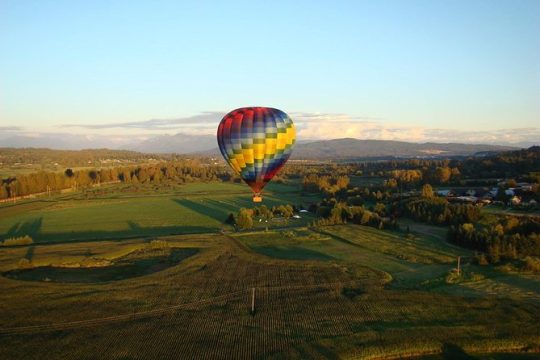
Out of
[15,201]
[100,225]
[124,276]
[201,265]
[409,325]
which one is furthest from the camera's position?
[15,201]

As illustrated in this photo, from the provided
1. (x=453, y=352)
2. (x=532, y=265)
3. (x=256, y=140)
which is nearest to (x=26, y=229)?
(x=256, y=140)

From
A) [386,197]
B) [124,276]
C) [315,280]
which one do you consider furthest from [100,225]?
[386,197]

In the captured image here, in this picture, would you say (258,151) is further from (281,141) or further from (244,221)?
(244,221)

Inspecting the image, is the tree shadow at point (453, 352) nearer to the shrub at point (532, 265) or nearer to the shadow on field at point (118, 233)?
the shrub at point (532, 265)

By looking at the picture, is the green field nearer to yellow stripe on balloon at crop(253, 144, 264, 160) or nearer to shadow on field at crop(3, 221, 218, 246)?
shadow on field at crop(3, 221, 218, 246)

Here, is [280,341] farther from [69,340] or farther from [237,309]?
[69,340]

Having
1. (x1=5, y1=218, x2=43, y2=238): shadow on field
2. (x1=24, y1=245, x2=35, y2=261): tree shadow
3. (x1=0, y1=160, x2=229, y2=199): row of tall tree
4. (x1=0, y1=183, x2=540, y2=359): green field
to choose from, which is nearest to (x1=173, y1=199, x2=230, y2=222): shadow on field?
(x1=0, y1=183, x2=540, y2=359): green field

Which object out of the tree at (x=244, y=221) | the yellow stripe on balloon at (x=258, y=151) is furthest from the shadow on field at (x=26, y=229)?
the yellow stripe on balloon at (x=258, y=151)
